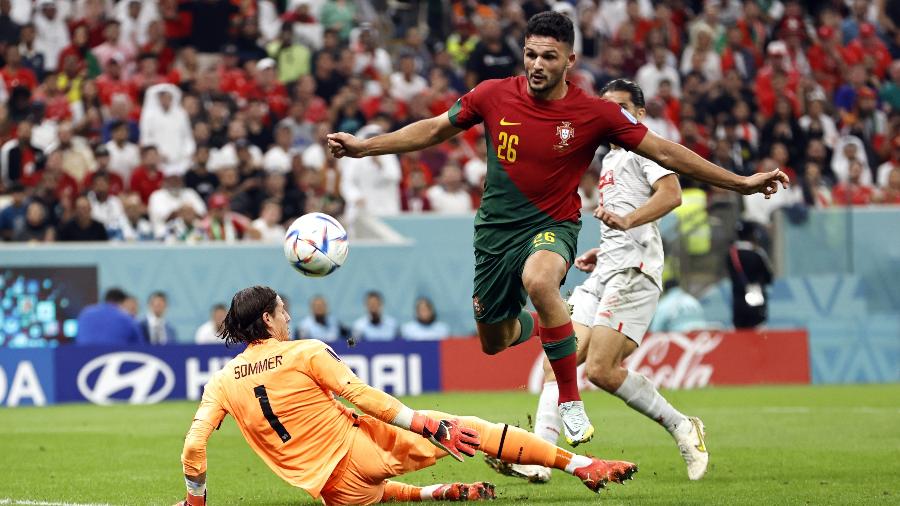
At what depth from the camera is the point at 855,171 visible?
22.9 metres

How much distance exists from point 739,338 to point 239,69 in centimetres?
899

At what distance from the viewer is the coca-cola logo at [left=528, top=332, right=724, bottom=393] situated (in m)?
19.2

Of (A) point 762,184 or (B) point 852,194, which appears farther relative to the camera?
(B) point 852,194

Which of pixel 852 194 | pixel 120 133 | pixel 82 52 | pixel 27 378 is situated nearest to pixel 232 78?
pixel 82 52

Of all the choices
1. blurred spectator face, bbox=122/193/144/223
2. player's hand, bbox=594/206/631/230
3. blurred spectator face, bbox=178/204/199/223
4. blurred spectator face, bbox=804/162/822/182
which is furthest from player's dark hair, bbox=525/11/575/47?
blurred spectator face, bbox=804/162/822/182

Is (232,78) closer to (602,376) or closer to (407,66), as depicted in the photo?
(407,66)

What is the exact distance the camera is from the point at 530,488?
910cm

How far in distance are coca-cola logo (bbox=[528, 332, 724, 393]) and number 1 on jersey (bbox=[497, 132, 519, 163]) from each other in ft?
35.3

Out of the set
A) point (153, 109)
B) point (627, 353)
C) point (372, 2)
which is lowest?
point (627, 353)

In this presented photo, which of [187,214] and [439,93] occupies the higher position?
[439,93]

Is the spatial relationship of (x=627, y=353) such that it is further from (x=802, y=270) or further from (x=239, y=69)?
(x=239, y=69)

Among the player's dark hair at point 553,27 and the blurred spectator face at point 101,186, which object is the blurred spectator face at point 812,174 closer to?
the blurred spectator face at point 101,186

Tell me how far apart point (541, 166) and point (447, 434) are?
1907 millimetres

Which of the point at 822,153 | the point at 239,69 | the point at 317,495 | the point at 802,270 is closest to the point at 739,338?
the point at 802,270
